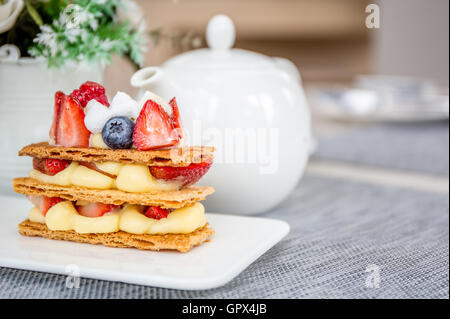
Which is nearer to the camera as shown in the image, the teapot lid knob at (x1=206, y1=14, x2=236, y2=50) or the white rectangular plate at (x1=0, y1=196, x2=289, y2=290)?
the white rectangular plate at (x1=0, y1=196, x2=289, y2=290)

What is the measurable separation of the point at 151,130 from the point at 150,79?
0.58 feet

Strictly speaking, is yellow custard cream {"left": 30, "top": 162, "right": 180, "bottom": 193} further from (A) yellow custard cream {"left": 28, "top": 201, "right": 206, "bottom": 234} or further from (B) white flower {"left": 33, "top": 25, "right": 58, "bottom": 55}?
(B) white flower {"left": 33, "top": 25, "right": 58, "bottom": 55}

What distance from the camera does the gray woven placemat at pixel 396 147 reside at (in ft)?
4.46

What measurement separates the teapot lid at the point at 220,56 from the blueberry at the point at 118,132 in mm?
249

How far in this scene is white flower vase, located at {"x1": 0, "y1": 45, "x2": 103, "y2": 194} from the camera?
0.93 m

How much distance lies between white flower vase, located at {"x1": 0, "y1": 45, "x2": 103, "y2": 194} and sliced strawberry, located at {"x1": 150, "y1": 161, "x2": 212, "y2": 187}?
30cm

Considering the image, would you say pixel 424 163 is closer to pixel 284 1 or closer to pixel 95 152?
pixel 95 152

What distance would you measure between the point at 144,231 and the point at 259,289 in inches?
7.4

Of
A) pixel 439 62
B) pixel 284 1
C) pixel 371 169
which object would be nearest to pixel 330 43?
pixel 284 1

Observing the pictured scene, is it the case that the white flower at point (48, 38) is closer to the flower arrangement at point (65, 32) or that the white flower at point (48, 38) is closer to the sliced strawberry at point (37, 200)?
the flower arrangement at point (65, 32)

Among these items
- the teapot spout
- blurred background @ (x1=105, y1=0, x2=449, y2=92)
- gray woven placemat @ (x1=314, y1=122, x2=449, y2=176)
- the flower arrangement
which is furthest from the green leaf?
blurred background @ (x1=105, y1=0, x2=449, y2=92)

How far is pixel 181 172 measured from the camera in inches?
28.3

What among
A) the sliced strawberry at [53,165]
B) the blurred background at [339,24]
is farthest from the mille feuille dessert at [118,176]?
the blurred background at [339,24]

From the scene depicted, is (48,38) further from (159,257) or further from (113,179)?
(159,257)
